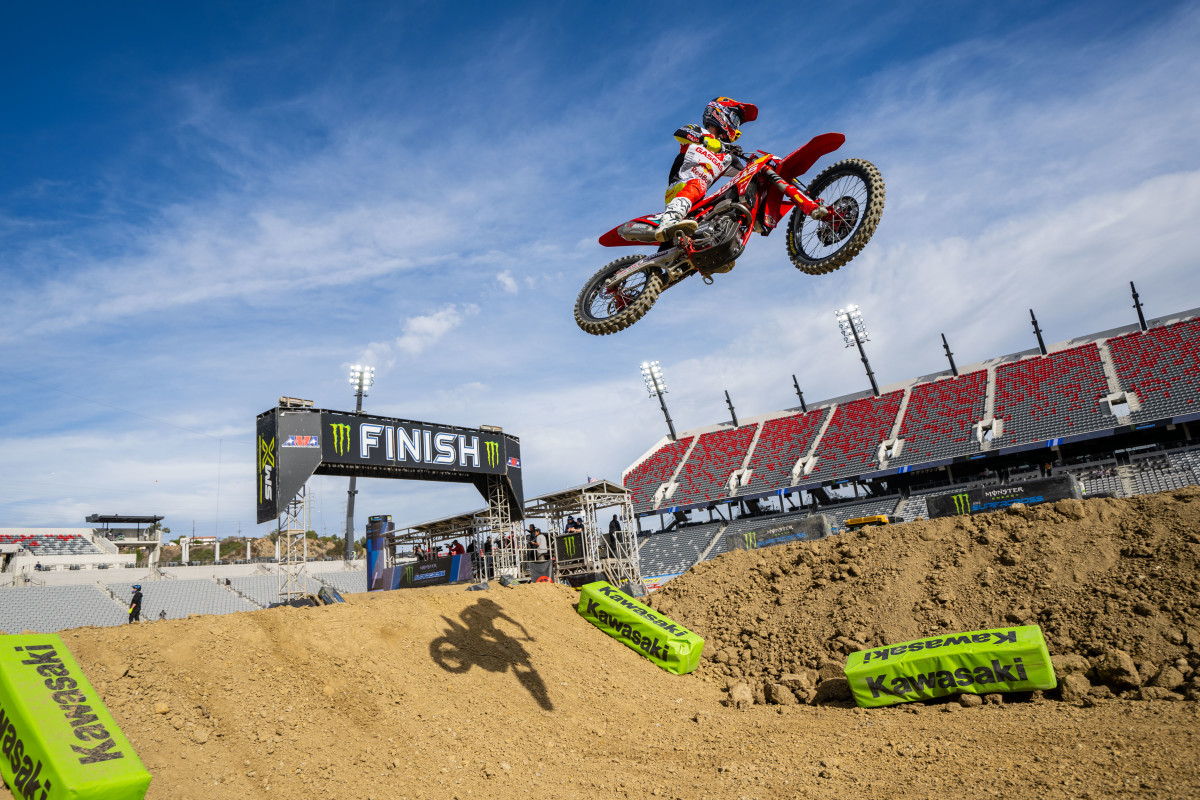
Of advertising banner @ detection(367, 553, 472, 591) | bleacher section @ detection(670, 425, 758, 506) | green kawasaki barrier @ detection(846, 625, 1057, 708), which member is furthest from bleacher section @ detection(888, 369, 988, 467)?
green kawasaki barrier @ detection(846, 625, 1057, 708)

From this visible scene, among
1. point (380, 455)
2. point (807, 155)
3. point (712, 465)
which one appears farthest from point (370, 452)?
point (712, 465)

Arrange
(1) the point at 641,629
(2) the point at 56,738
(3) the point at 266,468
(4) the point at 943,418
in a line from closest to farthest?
1. (2) the point at 56,738
2. (1) the point at 641,629
3. (3) the point at 266,468
4. (4) the point at 943,418

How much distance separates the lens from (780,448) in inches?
1415

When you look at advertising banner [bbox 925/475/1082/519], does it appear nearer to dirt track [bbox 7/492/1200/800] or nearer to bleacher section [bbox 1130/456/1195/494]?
dirt track [bbox 7/492/1200/800]

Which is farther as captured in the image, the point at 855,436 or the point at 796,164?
the point at 855,436

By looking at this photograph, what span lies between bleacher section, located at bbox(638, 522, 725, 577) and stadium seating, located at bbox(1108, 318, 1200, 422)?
18.4 m

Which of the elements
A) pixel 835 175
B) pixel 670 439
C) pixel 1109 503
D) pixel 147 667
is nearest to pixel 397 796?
pixel 147 667

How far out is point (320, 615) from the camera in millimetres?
9352

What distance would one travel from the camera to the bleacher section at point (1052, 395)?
2675 centimetres

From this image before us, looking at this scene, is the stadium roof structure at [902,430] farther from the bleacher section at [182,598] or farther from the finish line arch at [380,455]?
the bleacher section at [182,598]

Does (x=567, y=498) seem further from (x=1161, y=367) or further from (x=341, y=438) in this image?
(x=1161, y=367)

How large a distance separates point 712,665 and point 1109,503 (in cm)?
754

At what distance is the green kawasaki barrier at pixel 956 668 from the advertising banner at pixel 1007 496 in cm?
775

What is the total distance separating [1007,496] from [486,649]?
14645 mm
